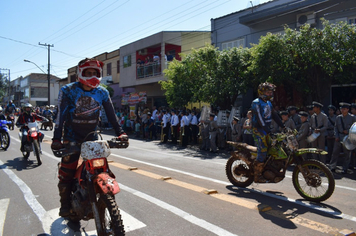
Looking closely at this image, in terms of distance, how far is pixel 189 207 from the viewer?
17.1ft

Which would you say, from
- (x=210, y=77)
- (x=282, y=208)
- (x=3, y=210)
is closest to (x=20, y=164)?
(x=3, y=210)

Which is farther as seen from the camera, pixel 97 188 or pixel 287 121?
pixel 287 121

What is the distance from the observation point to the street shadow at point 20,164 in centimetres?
895

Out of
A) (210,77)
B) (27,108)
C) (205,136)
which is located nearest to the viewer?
(27,108)

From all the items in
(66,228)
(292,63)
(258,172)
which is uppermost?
(292,63)

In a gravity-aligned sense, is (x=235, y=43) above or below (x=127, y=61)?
below

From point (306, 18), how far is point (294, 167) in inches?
515

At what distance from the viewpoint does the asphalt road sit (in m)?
4.34

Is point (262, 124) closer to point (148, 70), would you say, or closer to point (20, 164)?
point (20, 164)

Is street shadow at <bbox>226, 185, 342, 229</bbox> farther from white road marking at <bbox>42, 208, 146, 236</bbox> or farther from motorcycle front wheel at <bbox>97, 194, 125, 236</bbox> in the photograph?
motorcycle front wheel at <bbox>97, 194, 125, 236</bbox>

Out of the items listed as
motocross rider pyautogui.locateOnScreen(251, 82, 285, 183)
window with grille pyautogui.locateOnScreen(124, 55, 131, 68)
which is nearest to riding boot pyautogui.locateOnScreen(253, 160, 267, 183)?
motocross rider pyautogui.locateOnScreen(251, 82, 285, 183)

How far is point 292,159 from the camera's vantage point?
19.2 feet

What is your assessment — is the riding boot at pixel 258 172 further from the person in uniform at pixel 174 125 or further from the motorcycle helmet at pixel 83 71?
the person in uniform at pixel 174 125

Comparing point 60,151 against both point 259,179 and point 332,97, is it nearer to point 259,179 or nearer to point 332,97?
point 259,179
